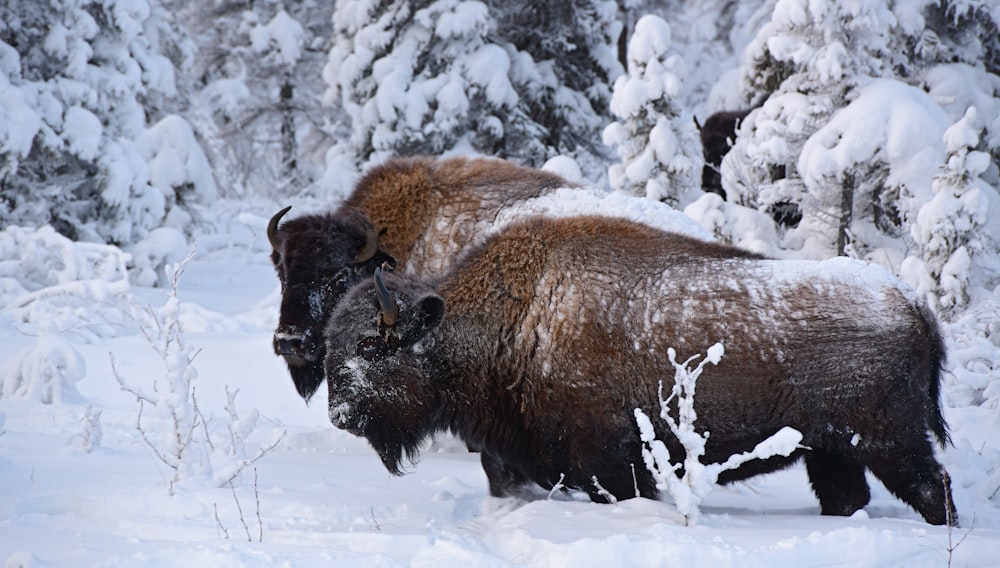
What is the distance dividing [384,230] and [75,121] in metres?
9.89

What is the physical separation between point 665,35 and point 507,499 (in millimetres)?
7540

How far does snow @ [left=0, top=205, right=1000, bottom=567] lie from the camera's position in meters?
3.30

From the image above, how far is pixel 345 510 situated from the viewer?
4586 mm

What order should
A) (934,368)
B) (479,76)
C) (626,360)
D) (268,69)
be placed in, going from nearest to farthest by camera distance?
(934,368) < (626,360) < (479,76) < (268,69)

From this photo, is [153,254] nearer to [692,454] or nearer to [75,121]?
[75,121]

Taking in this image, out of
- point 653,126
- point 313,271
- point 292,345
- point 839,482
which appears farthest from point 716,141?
point 839,482

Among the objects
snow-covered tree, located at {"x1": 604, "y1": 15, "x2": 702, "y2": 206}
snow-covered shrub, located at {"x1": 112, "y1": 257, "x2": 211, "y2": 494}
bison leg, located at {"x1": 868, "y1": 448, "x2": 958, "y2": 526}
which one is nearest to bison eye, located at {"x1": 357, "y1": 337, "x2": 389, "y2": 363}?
snow-covered shrub, located at {"x1": 112, "y1": 257, "x2": 211, "y2": 494}

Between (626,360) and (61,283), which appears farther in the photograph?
(61,283)

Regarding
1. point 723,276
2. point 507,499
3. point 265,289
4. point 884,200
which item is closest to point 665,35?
point 884,200

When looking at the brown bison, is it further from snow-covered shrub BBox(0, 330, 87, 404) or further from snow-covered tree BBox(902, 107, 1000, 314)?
snow-covered tree BBox(902, 107, 1000, 314)

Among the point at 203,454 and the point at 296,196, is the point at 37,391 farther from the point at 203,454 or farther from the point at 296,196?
the point at 296,196

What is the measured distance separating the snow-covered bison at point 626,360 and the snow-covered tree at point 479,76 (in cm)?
1283

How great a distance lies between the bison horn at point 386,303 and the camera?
4.76 metres

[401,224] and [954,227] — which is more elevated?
[401,224]
